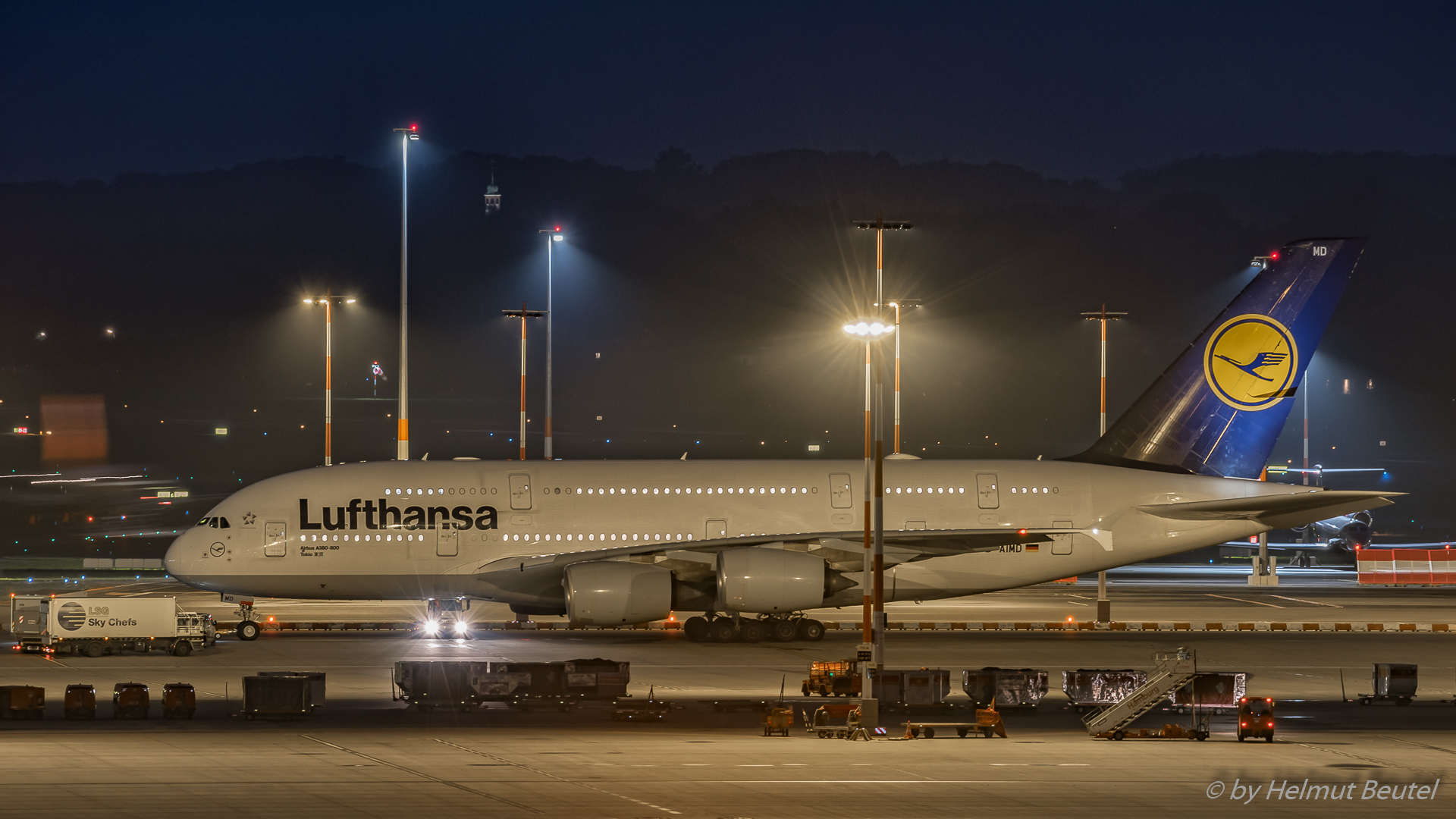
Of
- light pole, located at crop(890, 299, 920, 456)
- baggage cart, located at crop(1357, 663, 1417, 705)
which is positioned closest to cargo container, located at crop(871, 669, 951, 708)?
baggage cart, located at crop(1357, 663, 1417, 705)

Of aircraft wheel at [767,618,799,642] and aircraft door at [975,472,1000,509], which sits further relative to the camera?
aircraft door at [975,472,1000,509]

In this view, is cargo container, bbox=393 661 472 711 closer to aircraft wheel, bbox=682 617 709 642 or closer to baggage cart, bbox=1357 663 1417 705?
aircraft wheel, bbox=682 617 709 642

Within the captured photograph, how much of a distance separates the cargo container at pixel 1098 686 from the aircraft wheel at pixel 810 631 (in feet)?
39.2

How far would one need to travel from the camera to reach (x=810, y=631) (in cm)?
3800

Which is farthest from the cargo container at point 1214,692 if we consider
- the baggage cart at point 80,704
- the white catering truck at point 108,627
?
the white catering truck at point 108,627

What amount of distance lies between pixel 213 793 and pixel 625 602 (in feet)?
59.3

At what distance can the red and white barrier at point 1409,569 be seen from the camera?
188ft

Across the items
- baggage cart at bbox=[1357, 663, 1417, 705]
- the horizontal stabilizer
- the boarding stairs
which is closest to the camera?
the boarding stairs

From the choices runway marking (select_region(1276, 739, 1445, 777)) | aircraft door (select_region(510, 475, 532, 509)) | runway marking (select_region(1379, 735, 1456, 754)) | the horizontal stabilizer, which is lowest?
runway marking (select_region(1379, 735, 1456, 754))

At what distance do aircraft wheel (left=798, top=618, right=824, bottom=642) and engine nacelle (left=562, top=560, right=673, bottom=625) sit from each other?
150 inches

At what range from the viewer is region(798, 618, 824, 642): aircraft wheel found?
37938mm

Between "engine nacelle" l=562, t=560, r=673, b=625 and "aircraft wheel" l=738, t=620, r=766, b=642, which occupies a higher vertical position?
"engine nacelle" l=562, t=560, r=673, b=625

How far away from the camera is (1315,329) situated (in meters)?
40.1

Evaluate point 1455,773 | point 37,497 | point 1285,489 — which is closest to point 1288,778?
point 1455,773
